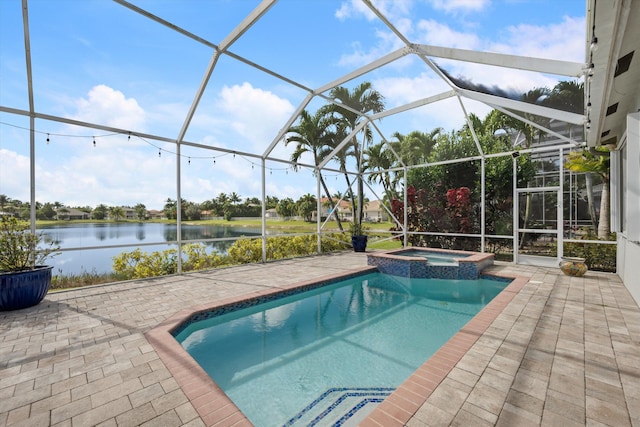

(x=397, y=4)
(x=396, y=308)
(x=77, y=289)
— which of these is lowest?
(x=396, y=308)

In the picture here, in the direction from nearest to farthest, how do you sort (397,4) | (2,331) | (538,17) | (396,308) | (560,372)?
(560,372) < (2,331) < (397,4) < (538,17) < (396,308)

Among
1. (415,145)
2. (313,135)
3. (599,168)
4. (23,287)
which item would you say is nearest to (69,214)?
(23,287)

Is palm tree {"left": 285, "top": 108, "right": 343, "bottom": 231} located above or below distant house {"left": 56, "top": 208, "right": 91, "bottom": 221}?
above

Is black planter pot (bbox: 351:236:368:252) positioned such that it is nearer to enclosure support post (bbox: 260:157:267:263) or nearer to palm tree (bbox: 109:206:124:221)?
enclosure support post (bbox: 260:157:267:263)

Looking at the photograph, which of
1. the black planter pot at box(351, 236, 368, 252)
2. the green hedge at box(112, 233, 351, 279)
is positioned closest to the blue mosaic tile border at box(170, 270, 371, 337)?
the green hedge at box(112, 233, 351, 279)

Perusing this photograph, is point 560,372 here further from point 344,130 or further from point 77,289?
point 344,130

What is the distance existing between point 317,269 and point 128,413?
5.92m

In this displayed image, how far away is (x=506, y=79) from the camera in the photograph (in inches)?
224

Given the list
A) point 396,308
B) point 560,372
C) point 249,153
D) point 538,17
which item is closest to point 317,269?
point 396,308

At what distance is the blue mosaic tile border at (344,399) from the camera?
2.59 metres

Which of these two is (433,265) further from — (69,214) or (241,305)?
(69,214)

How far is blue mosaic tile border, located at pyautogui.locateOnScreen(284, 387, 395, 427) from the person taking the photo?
2586mm

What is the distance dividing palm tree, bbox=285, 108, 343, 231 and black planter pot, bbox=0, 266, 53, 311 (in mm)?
8657

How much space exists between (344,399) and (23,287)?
17.0 ft
